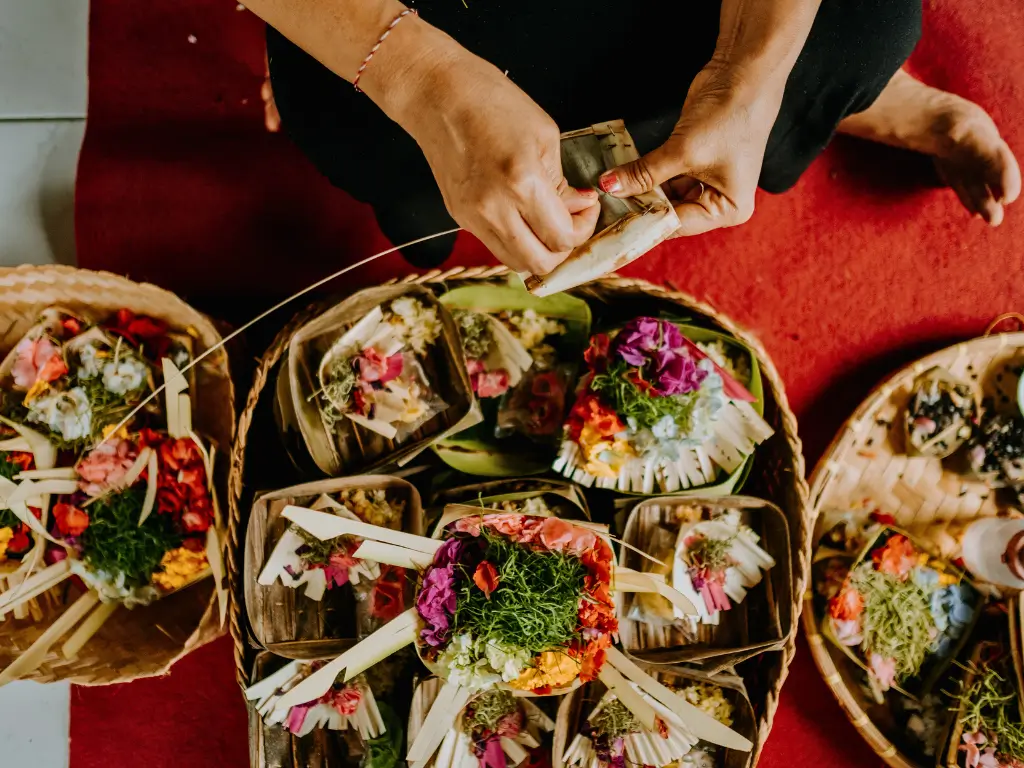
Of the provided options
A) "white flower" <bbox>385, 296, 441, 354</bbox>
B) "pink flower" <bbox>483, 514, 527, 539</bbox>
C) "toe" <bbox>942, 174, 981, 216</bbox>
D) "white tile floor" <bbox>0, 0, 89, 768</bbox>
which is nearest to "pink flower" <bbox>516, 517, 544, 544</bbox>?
"pink flower" <bbox>483, 514, 527, 539</bbox>

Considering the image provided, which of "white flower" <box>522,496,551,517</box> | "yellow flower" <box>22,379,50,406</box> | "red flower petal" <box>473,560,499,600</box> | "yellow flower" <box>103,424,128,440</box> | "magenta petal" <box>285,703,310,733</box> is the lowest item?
"magenta petal" <box>285,703,310,733</box>

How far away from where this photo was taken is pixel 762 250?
5.07ft

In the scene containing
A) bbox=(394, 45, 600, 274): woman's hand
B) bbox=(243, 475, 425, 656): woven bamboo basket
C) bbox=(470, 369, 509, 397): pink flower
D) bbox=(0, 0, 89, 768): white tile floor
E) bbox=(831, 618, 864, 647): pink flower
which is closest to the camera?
bbox=(394, 45, 600, 274): woman's hand

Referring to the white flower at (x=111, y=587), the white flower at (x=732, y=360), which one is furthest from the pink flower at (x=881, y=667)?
the white flower at (x=111, y=587)

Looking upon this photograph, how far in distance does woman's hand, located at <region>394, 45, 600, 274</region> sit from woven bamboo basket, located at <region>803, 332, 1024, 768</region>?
0.91 metres

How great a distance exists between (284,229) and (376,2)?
771 mm

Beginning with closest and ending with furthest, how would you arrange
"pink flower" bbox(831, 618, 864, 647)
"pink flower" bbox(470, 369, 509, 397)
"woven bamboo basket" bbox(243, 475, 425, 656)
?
"woven bamboo basket" bbox(243, 475, 425, 656), "pink flower" bbox(470, 369, 509, 397), "pink flower" bbox(831, 618, 864, 647)

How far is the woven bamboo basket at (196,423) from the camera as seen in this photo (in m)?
1.14

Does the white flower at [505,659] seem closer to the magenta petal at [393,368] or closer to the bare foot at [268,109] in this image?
the magenta petal at [393,368]

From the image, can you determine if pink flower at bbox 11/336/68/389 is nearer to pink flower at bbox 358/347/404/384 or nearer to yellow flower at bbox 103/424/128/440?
yellow flower at bbox 103/424/128/440

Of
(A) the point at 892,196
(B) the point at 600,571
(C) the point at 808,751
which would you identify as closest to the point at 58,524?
(B) the point at 600,571

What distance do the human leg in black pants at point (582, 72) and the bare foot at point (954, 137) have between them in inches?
18.0

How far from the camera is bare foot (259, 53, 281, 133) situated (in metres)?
1.40

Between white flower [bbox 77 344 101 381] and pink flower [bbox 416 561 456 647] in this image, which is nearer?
pink flower [bbox 416 561 456 647]
